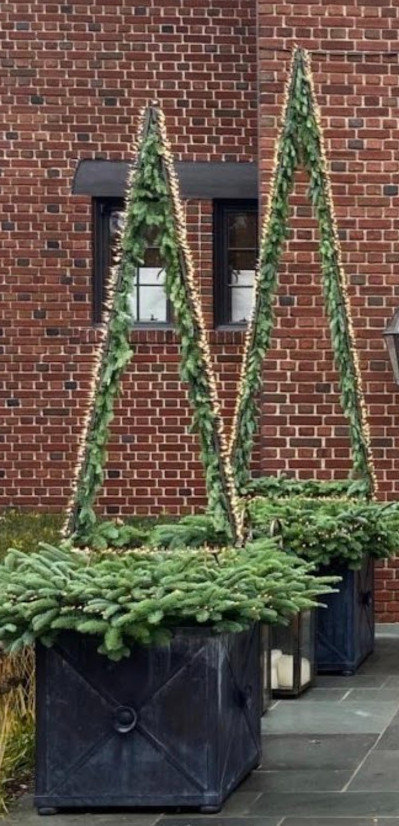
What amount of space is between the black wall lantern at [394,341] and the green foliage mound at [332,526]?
130 centimetres

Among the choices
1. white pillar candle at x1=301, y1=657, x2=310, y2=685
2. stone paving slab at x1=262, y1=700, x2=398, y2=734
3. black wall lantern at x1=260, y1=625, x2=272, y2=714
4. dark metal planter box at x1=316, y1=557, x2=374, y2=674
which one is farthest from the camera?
dark metal planter box at x1=316, y1=557, x2=374, y2=674

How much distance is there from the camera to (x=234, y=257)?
14766mm

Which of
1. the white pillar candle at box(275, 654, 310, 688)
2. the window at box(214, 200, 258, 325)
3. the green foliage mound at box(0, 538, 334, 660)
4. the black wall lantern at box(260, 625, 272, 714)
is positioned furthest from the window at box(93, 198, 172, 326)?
the green foliage mound at box(0, 538, 334, 660)

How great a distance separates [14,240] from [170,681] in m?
8.23

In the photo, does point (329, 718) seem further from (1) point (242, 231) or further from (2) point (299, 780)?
(1) point (242, 231)

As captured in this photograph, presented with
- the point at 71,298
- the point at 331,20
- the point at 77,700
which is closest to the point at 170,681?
the point at 77,700

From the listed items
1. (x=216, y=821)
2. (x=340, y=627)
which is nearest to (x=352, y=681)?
(x=340, y=627)

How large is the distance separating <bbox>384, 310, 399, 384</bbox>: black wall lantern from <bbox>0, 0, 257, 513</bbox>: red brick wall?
299 cm

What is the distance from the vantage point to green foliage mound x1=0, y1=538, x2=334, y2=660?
6.73 m

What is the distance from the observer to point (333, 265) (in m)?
10.8

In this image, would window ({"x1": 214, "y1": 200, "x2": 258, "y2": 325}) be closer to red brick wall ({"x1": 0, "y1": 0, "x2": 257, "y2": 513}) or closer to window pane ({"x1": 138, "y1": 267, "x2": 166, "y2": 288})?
red brick wall ({"x1": 0, "y1": 0, "x2": 257, "y2": 513})

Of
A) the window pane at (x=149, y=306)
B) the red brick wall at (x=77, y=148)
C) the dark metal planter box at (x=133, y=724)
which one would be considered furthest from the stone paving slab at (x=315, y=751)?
the window pane at (x=149, y=306)

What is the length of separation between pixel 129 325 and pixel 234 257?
7.36 metres

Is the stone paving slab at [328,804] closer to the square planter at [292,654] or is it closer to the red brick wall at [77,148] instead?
the square planter at [292,654]
